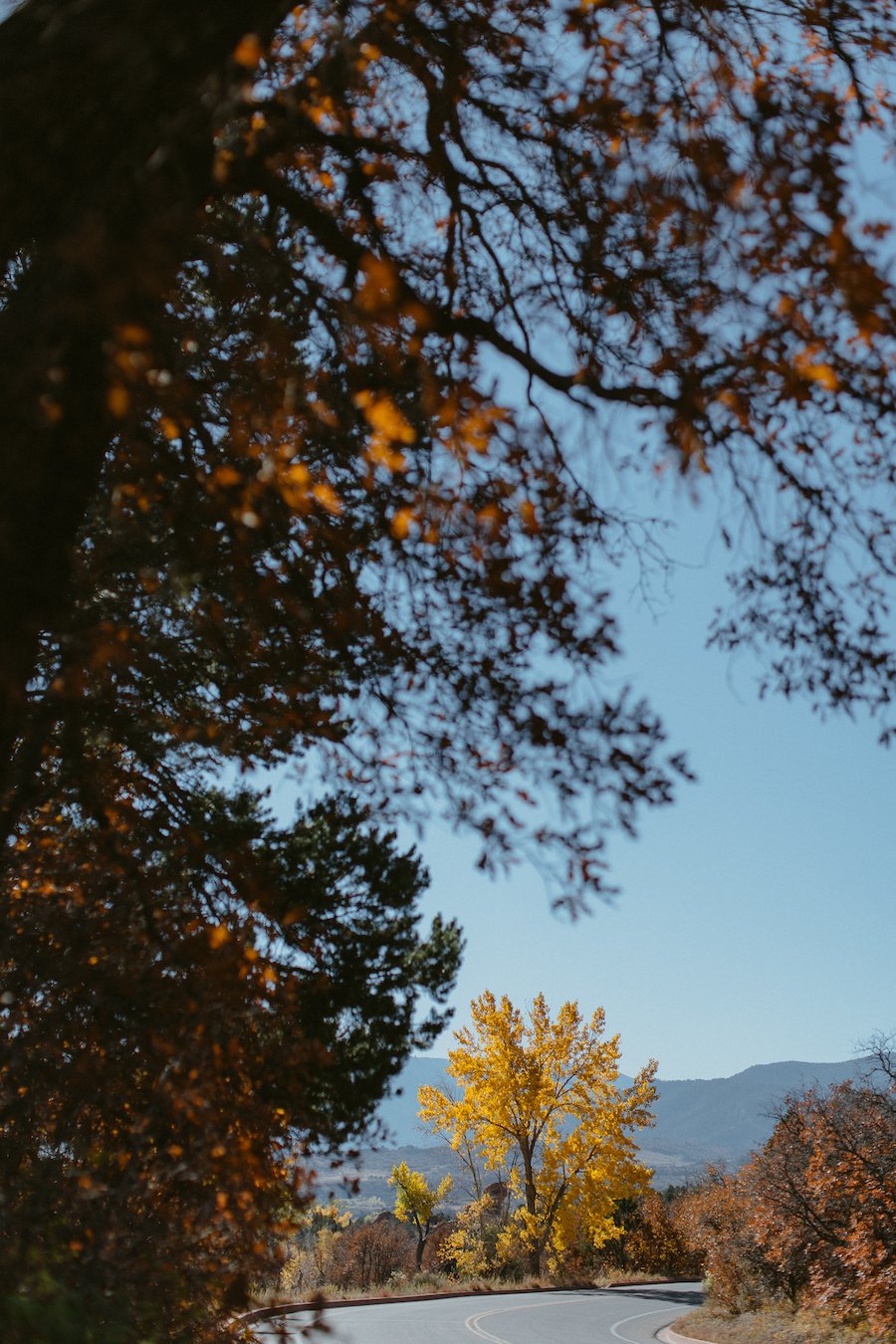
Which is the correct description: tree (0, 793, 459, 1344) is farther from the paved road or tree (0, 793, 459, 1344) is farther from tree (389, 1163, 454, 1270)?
tree (389, 1163, 454, 1270)

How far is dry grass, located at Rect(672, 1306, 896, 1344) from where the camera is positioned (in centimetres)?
1302

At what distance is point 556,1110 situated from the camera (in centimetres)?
2858

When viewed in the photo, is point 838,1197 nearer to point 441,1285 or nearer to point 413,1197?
point 441,1285

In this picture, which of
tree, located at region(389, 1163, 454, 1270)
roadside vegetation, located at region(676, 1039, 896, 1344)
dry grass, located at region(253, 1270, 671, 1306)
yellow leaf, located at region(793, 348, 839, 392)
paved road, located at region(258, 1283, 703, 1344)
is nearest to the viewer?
yellow leaf, located at region(793, 348, 839, 392)

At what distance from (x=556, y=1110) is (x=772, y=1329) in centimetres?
1333

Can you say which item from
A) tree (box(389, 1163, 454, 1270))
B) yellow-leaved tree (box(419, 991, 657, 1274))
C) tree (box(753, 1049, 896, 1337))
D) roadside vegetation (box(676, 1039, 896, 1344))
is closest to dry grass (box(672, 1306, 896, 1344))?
roadside vegetation (box(676, 1039, 896, 1344))

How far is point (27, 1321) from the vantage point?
2.64 metres

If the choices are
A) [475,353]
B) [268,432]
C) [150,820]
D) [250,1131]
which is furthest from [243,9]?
[250,1131]

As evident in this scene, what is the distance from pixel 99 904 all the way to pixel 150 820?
1.10 metres

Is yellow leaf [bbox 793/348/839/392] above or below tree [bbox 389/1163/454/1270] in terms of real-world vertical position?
above

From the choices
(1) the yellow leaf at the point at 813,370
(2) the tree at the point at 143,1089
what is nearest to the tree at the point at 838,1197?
(2) the tree at the point at 143,1089

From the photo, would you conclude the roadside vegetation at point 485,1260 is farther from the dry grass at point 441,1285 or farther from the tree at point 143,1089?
the tree at point 143,1089

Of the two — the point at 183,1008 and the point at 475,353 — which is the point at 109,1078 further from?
the point at 475,353

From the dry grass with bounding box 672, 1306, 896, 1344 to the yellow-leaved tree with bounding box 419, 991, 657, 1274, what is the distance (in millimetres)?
7695
